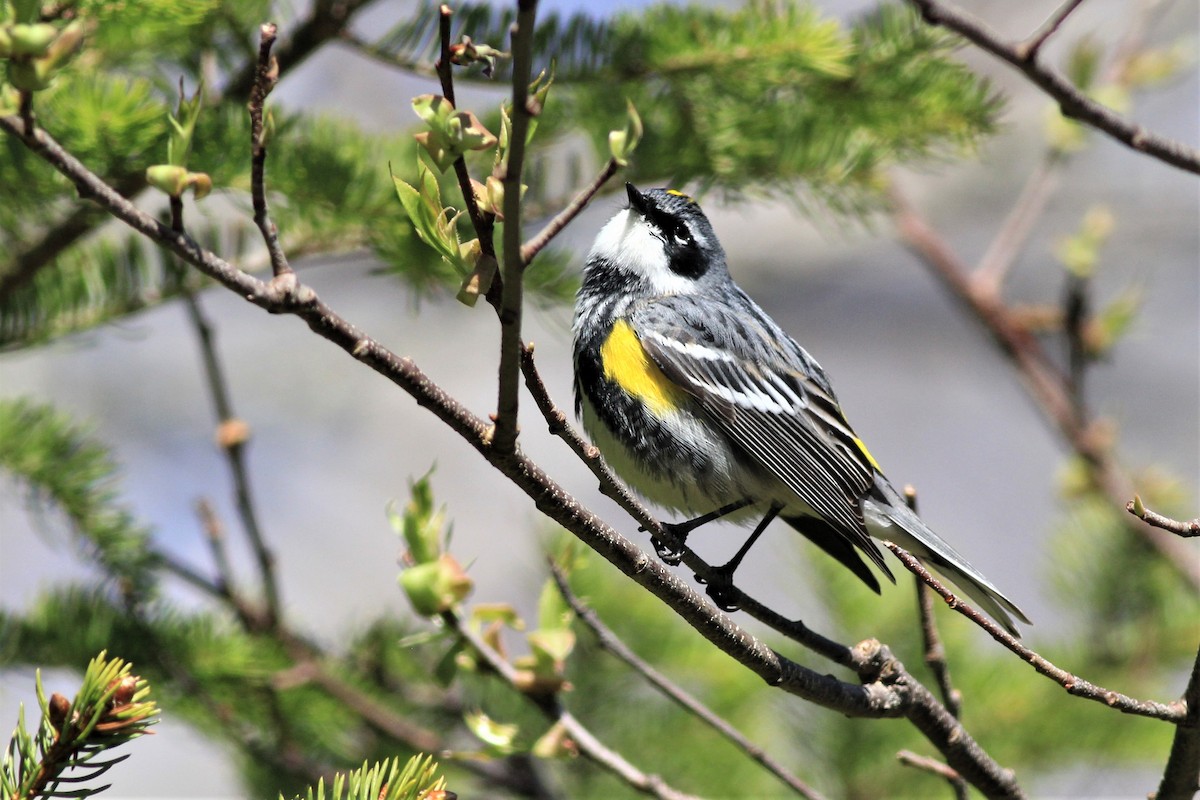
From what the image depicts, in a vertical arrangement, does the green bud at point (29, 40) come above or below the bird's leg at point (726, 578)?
below

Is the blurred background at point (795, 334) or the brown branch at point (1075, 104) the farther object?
the blurred background at point (795, 334)

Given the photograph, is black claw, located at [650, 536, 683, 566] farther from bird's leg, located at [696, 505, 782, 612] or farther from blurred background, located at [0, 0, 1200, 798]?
blurred background, located at [0, 0, 1200, 798]

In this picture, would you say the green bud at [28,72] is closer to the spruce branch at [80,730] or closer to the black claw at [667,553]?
the spruce branch at [80,730]

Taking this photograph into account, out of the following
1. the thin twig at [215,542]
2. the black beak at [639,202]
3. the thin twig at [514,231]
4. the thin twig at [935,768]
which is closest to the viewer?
the thin twig at [514,231]

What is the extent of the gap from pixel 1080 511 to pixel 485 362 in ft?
13.1

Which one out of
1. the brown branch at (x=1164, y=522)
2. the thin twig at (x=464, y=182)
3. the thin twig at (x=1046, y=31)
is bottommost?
the thin twig at (x=464, y=182)

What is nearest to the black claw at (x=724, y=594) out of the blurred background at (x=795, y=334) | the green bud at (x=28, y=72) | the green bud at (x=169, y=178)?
the green bud at (x=169, y=178)

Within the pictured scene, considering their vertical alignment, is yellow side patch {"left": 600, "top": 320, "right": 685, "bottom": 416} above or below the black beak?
below

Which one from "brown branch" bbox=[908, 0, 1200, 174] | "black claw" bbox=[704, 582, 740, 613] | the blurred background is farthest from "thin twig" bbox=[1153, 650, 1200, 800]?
the blurred background

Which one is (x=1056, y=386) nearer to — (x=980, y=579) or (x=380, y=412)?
(x=980, y=579)

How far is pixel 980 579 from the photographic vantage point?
5.46ft

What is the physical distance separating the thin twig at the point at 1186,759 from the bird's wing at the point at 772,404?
62 cm

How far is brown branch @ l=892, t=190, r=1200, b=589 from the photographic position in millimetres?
2168

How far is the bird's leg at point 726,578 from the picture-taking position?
148 centimetres
